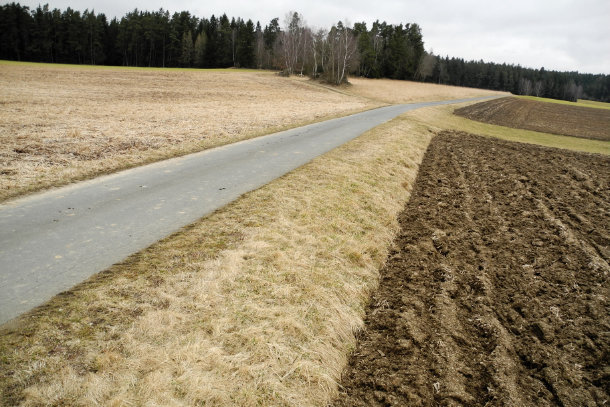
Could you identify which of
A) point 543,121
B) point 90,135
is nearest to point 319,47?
point 543,121

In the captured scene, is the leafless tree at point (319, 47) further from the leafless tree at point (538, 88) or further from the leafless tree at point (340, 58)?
the leafless tree at point (538, 88)

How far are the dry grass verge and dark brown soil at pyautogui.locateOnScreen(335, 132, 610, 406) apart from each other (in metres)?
0.50

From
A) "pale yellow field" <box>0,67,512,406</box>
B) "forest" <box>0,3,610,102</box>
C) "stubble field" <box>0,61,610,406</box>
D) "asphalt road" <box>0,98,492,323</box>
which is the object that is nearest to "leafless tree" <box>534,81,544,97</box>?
"forest" <box>0,3,610,102</box>

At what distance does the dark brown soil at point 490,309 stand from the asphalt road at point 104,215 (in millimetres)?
3763

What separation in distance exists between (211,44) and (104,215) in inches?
3730

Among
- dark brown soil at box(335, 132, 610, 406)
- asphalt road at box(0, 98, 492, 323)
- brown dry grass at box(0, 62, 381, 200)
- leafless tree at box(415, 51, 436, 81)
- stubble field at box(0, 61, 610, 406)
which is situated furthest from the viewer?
leafless tree at box(415, 51, 436, 81)

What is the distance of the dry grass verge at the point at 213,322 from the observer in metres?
3.07

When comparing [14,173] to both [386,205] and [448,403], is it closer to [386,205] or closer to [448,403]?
[386,205]

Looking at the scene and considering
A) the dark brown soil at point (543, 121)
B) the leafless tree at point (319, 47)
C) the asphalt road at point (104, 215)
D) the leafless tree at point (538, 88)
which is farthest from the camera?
the leafless tree at point (538, 88)

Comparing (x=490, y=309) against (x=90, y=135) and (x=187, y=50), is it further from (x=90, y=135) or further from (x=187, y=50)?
(x=187, y=50)

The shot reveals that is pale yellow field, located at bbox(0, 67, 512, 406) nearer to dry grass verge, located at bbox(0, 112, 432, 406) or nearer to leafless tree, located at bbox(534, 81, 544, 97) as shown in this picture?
dry grass verge, located at bbox(0, 112, 432, 406)

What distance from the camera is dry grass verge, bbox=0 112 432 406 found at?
121 inches

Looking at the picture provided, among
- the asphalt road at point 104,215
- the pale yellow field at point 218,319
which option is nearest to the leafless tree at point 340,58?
the asphalt road at point 104,215

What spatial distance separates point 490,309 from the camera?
4957 millimetres
